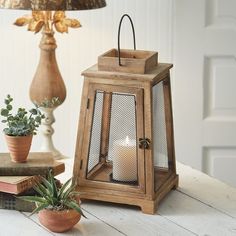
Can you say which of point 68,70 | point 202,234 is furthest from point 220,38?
point 202,234

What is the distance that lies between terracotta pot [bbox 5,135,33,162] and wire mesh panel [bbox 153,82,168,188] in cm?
31

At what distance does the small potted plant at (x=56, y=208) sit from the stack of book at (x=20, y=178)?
0.22 ft

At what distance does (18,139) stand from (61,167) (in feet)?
0.42

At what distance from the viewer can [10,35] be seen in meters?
2.57

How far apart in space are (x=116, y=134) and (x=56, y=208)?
0.89 ft

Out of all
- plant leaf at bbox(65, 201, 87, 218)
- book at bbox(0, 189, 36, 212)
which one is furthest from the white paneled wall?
plant leaf at bbox(65, 201, 87, 218)

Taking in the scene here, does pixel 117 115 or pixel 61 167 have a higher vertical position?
pixel 117 115

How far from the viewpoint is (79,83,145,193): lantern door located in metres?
1.61

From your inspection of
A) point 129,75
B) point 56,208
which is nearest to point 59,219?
point 56,208

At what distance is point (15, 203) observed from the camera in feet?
5.33

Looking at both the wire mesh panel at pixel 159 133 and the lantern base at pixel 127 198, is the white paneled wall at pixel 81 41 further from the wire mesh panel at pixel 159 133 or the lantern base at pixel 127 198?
the lantern base at pixel 127 198

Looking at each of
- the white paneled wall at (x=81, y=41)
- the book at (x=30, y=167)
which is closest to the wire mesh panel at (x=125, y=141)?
the book at (x=30, y=167)

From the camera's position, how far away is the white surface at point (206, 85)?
2604 mm

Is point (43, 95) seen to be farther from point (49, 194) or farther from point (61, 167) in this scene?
point (49, 194)
